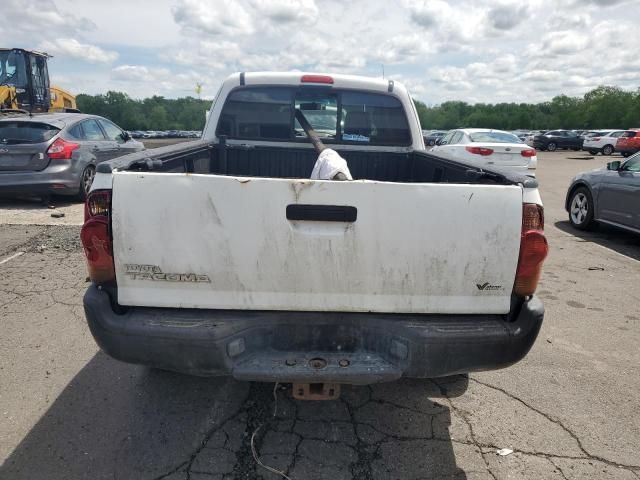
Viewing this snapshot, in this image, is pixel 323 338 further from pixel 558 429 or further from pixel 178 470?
pixel 558 429

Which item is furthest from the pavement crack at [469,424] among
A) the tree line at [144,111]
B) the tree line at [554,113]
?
the tree line at [144,111]

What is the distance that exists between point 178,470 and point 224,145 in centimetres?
284

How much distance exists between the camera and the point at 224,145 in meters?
4.38

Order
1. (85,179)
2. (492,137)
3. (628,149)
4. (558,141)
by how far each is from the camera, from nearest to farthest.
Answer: (85,179)
(492,137)
(628,149)
(558,141)

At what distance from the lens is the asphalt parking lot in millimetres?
2539

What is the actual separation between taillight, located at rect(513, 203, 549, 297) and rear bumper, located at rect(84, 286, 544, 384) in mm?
200

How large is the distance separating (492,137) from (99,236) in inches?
521

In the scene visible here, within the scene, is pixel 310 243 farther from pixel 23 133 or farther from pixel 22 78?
pixel 22 78

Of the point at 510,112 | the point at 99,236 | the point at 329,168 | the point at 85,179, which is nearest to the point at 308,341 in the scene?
the point at 99,236

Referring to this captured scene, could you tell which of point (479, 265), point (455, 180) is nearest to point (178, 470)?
point (479, 265)

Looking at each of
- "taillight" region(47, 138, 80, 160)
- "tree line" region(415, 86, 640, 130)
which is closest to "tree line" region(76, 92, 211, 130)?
"tree line" region(415, 86, 640, 130)

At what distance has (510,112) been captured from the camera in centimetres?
8625

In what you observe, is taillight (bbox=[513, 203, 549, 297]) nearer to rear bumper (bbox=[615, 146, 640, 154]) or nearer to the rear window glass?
the rear window glass

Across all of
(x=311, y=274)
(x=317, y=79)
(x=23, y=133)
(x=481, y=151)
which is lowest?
(x=311, y=274)
